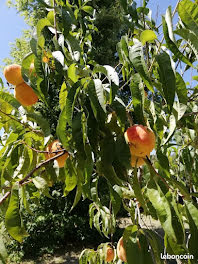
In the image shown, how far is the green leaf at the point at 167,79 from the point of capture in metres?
0.45

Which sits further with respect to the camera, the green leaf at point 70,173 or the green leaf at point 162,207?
the green leaf at point 70,173

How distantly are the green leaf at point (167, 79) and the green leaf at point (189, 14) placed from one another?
9 cm

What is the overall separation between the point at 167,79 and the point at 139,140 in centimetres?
21

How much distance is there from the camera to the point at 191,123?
0.92 m

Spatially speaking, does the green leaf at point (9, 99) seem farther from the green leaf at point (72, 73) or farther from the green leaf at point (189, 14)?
the green leaf at point (189, 14)

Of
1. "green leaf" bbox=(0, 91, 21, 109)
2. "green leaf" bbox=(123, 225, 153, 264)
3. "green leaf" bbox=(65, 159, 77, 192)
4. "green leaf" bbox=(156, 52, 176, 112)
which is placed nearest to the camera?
"green leaf" bbox=(156, 52, 176, 112)

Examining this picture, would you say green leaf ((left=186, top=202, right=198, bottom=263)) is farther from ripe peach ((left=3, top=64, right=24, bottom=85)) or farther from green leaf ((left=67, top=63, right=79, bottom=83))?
ripe peach ((left=3, top=64, right=24, bottom=85))

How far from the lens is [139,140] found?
0.63 meters

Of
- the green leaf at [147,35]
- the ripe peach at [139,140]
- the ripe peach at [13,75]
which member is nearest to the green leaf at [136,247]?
the ripe peach at [139,140]

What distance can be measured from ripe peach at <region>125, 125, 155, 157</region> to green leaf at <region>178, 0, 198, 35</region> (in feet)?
0.87

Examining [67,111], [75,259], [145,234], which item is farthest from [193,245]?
[75,259]

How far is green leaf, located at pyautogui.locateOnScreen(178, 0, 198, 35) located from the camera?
1.61ft

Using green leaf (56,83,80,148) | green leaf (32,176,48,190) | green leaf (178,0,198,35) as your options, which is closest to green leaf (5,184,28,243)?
green leaf (32,176,48,190)

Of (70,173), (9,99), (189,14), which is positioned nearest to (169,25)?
(189,14)
